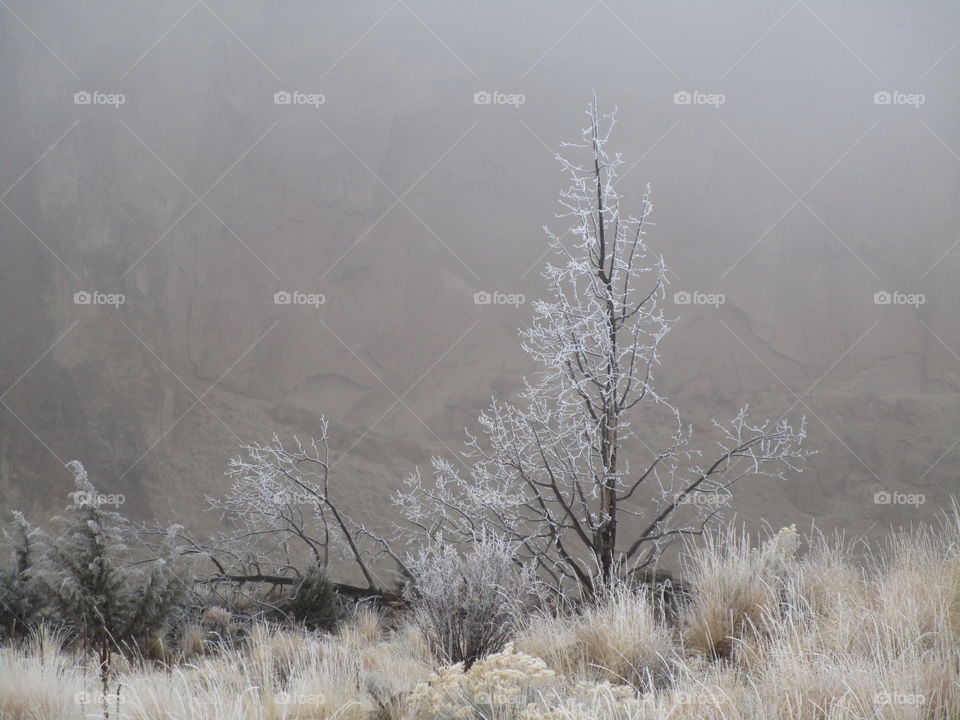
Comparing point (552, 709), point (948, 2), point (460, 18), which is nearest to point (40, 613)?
point (552, 709)

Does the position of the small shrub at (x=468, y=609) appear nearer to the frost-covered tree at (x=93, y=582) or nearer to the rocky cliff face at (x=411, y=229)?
the frost-covered tree at (x=93, y=582)

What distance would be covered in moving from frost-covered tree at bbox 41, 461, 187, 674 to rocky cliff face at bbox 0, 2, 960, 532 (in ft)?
13.9

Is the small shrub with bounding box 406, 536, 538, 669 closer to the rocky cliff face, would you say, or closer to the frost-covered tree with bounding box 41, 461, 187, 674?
the frost-covered tree with bounding box 41, 461, 187, 674

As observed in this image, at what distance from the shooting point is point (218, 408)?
898cm

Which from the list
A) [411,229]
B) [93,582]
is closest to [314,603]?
[93,582]

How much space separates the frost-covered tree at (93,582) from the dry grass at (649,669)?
8.2 inches

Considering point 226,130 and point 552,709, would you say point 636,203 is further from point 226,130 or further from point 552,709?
point 552,709

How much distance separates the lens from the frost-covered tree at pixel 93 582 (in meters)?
4.19

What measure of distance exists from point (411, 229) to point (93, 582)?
5.65 metres

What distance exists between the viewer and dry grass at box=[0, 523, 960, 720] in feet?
8.45

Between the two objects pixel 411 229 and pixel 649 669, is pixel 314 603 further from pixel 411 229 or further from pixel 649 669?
pixel 411 229

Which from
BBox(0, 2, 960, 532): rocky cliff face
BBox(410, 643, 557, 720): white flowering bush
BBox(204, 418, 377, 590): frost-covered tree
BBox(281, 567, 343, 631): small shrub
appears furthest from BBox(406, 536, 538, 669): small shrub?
BBox(0, 2, 960, 532): rocky cliff face

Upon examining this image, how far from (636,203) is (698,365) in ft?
6.22

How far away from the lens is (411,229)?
359 inches
